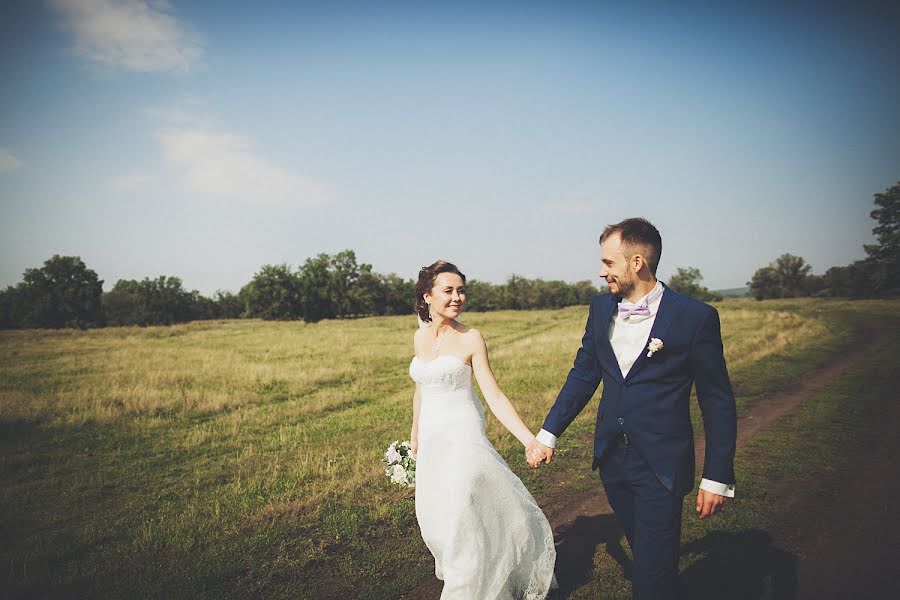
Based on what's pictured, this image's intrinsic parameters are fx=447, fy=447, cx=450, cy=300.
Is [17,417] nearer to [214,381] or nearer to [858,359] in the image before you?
[214,381]

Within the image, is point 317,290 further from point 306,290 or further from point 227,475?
point 227,475

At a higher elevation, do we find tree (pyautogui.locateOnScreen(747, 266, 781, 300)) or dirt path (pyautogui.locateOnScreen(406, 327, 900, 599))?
tree (pyautogui.locateOnScreen(747, 266, 781, 300))

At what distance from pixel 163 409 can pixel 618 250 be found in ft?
44.9

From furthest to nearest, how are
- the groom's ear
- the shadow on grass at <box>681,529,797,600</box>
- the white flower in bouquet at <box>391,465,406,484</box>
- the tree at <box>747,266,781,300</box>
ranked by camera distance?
1. the tree at <box>747,266,781,300</box>
2. the white flower in bouquet at <box>391,465,406,484</box>
3. the shadow on grass at <box>681,529,797,600</box>
4. the groom's ear

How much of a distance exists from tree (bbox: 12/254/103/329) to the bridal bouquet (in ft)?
257

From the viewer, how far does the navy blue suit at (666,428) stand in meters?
2.84

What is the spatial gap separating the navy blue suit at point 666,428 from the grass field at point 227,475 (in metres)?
1.64

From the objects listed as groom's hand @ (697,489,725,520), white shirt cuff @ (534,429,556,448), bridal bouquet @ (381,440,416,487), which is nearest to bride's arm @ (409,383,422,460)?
bridal bouquet @ (381,440,416,487)

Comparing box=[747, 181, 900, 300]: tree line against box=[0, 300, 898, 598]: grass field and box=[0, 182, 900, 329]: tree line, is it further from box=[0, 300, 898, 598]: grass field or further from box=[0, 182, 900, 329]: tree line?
box=[0, 300, 898, 598]: grass field

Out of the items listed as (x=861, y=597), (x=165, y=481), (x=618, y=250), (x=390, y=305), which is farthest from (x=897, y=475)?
(x=390, y=305)

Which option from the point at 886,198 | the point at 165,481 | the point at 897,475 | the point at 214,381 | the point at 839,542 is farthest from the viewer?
the point at 886,198

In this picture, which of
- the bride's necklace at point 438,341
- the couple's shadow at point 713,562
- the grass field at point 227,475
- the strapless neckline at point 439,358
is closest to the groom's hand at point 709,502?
the couple's shadow at point 713,562

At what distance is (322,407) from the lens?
41.7 feet

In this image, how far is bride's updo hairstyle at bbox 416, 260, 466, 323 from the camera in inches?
174
